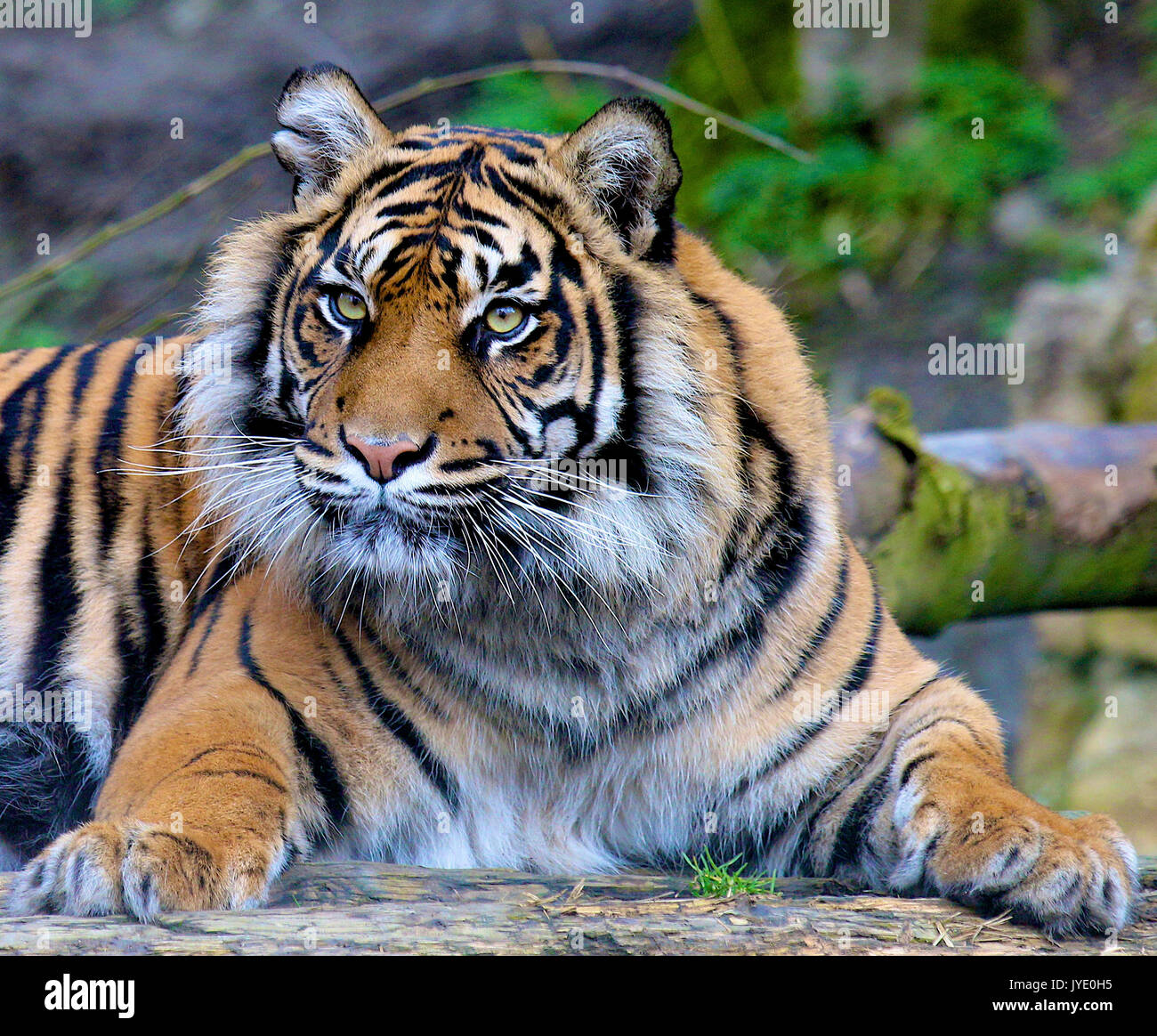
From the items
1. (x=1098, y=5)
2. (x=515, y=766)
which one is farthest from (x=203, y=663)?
(x=1098, y=5)

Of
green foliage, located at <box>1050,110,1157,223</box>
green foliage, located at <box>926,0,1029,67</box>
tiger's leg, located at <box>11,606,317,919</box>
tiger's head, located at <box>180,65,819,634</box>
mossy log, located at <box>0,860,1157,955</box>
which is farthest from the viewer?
green foliage, located at <box>926,0,1029,67</box>

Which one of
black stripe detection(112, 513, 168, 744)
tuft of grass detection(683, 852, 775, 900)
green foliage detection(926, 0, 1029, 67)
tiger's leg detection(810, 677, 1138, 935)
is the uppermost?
green foliage detection(926, 0, 1029, 67)

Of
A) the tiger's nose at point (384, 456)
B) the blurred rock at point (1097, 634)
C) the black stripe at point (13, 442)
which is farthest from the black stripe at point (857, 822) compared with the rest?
the blurred rock at point (1097, 634)

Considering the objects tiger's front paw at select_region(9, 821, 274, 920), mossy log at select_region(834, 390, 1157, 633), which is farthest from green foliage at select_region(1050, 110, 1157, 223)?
tiger's front paw at select_region(9, 821, 274, 920)

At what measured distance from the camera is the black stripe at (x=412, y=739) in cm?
236

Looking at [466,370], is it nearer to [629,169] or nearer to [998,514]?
[629,169]

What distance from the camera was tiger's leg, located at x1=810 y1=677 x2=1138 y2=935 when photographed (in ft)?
6.43

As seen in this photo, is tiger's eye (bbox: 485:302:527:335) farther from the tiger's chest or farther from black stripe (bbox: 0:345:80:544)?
black stripe (bbox: 0:345:80:544)

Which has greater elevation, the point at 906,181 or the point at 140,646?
the point at 906,181

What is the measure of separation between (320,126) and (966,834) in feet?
5.77

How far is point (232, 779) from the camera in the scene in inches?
83.1

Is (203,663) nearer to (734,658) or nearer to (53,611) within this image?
(53,611)

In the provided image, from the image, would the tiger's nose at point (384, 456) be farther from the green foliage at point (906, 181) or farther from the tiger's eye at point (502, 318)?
the green foliage at point (906, 181)

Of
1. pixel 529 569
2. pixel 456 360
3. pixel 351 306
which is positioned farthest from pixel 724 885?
pixel 351 306
